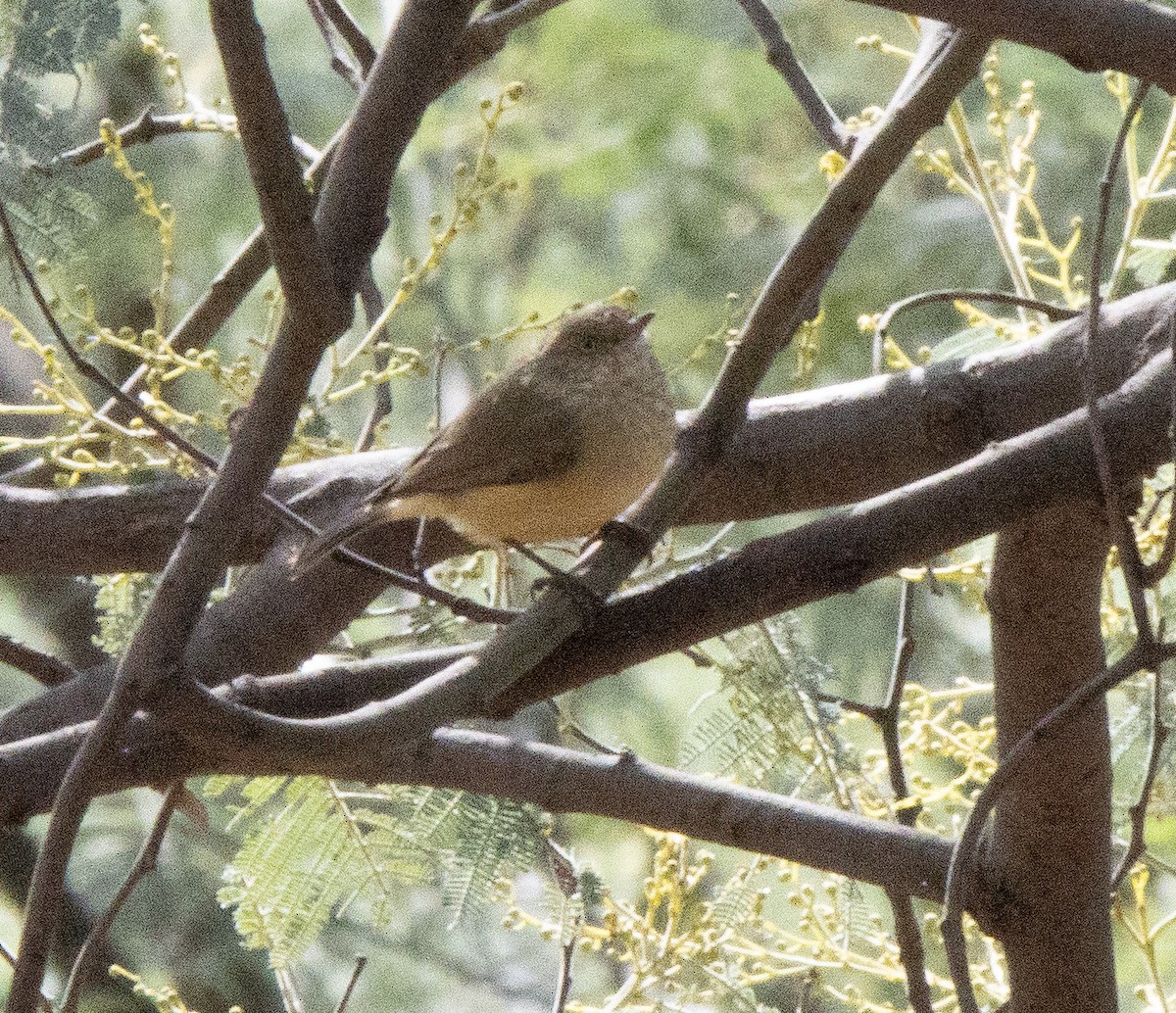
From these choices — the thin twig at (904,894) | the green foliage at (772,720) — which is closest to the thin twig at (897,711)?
the thin twig at (904,894)

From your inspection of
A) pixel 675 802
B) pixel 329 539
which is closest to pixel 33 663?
pixel 329 539

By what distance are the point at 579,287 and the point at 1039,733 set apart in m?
5.80

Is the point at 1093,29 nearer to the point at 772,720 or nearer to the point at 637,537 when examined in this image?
the point at 637,537

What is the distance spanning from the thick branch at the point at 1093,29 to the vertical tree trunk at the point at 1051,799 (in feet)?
2.55

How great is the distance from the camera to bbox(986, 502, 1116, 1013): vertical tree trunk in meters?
2.48

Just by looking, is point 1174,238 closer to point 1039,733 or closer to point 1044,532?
point 1044,532

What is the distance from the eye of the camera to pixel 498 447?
308 centimetres

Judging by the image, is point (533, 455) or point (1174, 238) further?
point (1174, 238)

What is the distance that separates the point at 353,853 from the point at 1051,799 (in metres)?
1.31

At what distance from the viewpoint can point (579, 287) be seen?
745 cm

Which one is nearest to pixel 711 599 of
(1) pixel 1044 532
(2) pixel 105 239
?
(1) pixel 1044 532

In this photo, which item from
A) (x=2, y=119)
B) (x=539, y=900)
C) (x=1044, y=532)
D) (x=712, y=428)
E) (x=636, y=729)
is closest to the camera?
(x=712, y=428)

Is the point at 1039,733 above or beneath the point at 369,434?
beneath

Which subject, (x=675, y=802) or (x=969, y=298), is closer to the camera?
(x=675, y=802)
